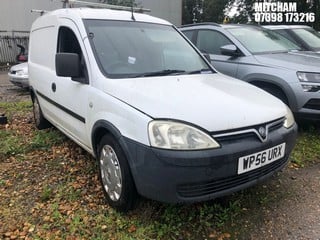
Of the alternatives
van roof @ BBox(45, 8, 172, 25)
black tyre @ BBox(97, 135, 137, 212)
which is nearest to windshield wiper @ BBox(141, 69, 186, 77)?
black tyre @ BBox(97, 135, 137, 212)

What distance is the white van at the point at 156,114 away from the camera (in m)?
2.56

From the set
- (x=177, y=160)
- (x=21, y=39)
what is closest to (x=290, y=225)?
(x=177, y=160)

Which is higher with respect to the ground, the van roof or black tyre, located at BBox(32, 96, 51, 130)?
the van roof

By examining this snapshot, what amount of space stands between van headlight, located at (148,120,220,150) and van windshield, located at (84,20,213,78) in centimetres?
95

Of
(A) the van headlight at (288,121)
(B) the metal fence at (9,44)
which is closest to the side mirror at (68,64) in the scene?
(A) the van headlight at (288,121)

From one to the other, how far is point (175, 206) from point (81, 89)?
149 cm

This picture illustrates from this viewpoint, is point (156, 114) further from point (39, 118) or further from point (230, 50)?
point (39, 118)

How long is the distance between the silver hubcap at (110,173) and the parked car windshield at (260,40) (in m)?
3.31

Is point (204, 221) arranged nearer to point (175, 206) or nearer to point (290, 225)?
point (175, 206)

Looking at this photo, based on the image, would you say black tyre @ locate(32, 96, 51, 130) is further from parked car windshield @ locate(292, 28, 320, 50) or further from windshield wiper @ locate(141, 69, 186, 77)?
parked car windshield @ locate(292, 28, 320, 50)

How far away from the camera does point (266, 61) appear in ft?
16.8

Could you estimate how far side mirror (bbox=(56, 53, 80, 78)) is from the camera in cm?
335

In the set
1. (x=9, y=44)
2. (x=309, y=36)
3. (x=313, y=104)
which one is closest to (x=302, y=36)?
(x=309, y=36)

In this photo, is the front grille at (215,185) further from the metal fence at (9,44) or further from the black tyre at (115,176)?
the metal fence at (9,44)
